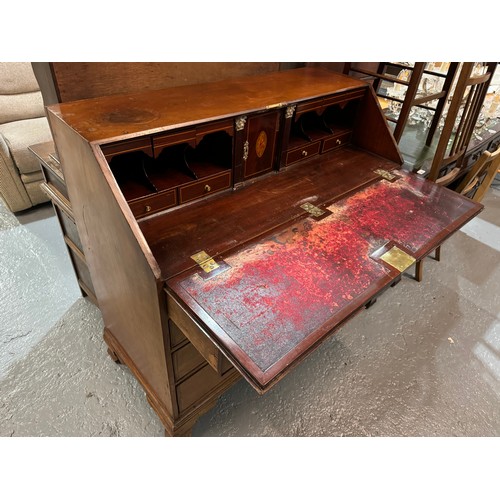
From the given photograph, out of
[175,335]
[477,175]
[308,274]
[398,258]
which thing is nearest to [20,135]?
[175,335]

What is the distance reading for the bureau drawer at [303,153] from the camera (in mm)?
1813

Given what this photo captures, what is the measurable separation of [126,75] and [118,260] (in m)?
0.73

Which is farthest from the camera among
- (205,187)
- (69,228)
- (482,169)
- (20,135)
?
(20,135)

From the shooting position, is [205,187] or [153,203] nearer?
[153,203]

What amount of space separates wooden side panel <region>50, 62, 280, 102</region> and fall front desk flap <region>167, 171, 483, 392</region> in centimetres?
77

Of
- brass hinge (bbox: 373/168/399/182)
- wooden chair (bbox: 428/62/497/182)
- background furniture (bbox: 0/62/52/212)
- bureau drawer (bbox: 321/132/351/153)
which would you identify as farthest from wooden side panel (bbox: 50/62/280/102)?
background furniture (bbox: 0/62/52/212)

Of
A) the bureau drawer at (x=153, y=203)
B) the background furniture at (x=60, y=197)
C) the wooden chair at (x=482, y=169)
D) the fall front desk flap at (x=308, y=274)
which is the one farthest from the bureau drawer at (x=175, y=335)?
the wooden chair at (x=482, y=169)

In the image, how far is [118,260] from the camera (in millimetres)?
1336

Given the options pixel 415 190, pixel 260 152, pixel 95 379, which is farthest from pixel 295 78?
pixel 95 379

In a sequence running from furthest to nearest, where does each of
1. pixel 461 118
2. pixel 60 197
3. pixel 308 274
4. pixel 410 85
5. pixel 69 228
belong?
pixel 461 118, pixel 410 85, pixel 69 228, pixel 60 197, pixel 308 274

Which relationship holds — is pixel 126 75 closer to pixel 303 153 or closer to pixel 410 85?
pixel 303 153

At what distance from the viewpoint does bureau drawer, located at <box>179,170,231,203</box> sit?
1.49 metres

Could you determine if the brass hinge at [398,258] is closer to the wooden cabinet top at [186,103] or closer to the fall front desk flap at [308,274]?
the fall front desk flap at [308,274]

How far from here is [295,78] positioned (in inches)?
73.2
